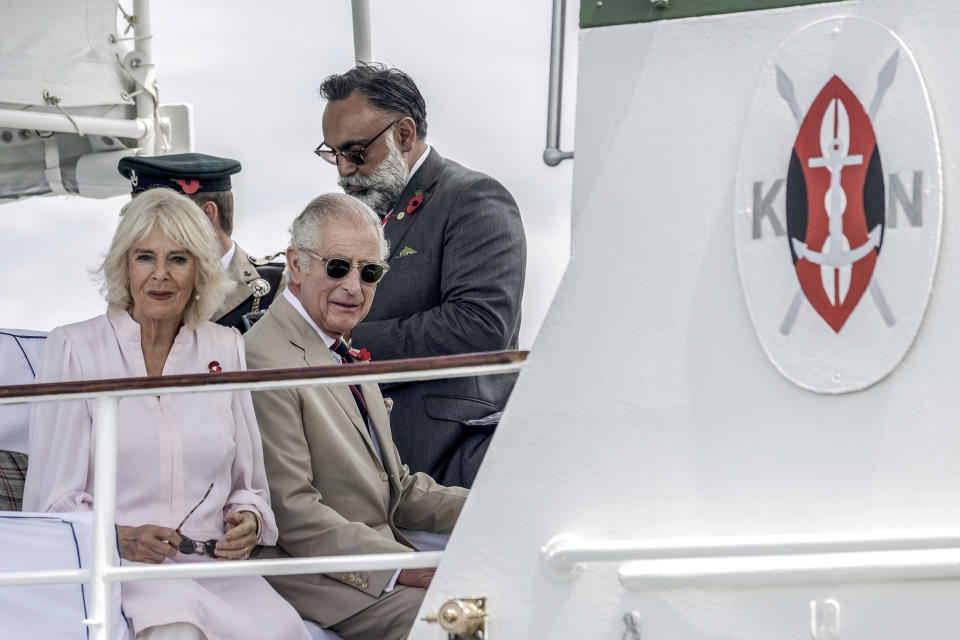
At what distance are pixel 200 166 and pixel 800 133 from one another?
9.38ft

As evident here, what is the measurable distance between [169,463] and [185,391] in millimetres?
557

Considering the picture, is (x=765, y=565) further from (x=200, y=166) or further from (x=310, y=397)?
(x=200, y=166)

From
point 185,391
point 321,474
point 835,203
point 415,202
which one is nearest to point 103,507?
point 185,391

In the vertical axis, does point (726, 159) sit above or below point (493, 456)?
above

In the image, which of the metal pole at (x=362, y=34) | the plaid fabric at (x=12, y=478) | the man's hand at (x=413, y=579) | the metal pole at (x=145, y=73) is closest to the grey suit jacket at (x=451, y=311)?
the man's hand at (x=413, y=579)

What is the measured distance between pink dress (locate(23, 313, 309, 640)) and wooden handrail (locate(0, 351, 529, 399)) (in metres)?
0.34

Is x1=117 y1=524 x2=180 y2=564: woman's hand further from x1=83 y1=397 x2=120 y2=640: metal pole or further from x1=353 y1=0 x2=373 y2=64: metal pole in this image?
x1=353 y1=0 x2=373 y2=64: metal pole

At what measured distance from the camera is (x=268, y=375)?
2.77 metres

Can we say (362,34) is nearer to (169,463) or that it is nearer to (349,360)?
(349,360)

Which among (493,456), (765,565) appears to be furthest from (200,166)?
(765,565)

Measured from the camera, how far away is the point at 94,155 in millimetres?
5996

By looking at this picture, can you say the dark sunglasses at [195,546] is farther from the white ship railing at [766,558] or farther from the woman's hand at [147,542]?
the white ship railing at [766,558]

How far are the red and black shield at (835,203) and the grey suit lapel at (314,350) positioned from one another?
58.8 inches

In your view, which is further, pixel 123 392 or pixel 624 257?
pixel 123 392
